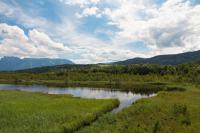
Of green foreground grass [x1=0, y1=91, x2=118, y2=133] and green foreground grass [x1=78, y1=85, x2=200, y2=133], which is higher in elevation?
green foreground grass [x1=0, y1=91, x2=118, y2=133]

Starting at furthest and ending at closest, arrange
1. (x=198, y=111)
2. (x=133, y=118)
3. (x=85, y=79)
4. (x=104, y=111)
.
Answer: (x=85, y=79) < (x=104, y=111) < (x=198, y=111) < (x=133, y=118)

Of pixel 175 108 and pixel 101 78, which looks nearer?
pixel 175 108

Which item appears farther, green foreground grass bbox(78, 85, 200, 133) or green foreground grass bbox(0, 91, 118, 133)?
green foreground grass bbox(78, 85, 200, 133)

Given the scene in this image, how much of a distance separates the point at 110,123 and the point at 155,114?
9.69 meters

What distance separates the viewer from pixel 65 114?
143ft

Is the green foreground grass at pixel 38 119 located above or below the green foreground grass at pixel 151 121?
above

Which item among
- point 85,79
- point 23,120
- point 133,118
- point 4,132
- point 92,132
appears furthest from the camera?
point 85,79

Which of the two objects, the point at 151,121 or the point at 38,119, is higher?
the point at 38,119

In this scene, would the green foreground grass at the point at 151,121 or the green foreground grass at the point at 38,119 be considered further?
the green foreground grass at the point at 151,121

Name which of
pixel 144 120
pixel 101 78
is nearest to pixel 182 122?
pixel 144 120

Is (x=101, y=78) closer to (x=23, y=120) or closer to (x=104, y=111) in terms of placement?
(x=104, y=111)

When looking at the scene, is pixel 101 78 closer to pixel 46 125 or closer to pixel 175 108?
pixel 175 108

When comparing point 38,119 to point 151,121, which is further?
point 151,121

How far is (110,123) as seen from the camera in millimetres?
39781
